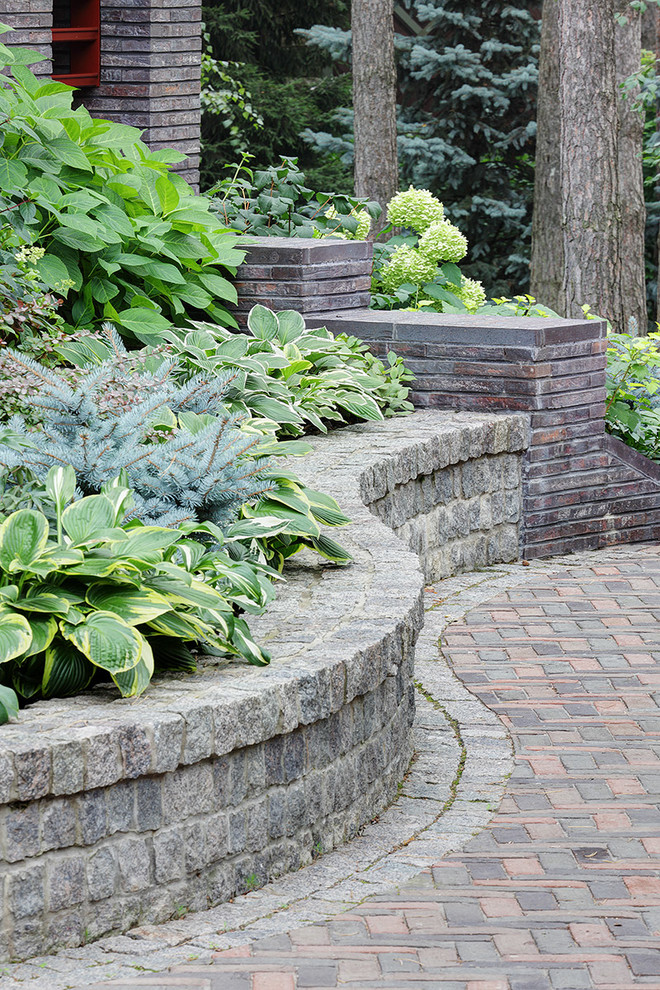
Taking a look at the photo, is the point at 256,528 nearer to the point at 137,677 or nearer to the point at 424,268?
the point at 137,677

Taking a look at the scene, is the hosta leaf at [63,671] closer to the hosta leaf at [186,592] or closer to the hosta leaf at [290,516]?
the hosta leaf at [186,592]

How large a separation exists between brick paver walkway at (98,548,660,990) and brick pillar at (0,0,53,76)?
14.5ft

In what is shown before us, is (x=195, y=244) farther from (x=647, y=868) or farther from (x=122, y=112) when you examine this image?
(x=647, y=868)

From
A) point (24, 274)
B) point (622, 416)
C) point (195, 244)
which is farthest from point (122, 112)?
point (622, 416)

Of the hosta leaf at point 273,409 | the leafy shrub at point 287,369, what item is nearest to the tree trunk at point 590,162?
the leafy shrub at point 287,369

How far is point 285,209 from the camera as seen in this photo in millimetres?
8750

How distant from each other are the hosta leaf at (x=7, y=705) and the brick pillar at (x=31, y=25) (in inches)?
218

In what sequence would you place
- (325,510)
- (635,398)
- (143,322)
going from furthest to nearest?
1. (635,398)
2. (143,322)
3. (325,510)

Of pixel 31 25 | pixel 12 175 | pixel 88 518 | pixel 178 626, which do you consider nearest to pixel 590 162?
pixel 31 25

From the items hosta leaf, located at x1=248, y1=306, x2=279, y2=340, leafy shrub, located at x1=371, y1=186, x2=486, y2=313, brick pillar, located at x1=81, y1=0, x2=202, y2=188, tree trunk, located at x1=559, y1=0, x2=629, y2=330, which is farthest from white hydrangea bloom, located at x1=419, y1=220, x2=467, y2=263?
tree trunk, located at x1=559, y1=0, x2=629, y2=330

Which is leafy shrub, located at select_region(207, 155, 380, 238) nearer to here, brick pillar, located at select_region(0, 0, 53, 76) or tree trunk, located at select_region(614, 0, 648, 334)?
brick pillar, located at select_region(0, 0, 53, 76)

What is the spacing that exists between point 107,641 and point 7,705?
285 millimetres

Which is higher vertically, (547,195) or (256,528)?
(547,195)

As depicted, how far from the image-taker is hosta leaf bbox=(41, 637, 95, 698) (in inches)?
131
